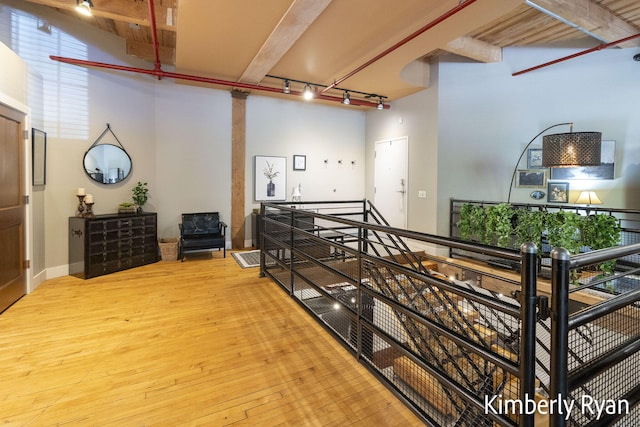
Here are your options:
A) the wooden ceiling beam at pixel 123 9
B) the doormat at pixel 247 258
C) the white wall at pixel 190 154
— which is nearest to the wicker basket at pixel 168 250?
the white wall at pixel 190 154

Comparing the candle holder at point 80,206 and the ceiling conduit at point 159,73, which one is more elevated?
the ceiling conduit at point 159,73

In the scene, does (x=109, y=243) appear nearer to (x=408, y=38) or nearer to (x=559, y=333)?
(x=408, y=38)

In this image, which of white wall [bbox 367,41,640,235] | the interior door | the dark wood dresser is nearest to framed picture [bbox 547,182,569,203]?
white wall [bbox 367,41,640,235]

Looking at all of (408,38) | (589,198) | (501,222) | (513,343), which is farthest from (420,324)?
(589,198)

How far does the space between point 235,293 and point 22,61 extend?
3599mm

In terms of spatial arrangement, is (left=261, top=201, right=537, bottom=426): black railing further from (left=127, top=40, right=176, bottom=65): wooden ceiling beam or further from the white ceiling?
(left=127, top=40, right=176, bottom=65): wooden ceiling beam

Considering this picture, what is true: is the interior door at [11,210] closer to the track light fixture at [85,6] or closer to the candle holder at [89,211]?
the candle holder at [89,211]

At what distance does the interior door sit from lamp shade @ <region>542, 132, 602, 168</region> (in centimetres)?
640

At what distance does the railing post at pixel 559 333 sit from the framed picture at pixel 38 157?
16.6 ft

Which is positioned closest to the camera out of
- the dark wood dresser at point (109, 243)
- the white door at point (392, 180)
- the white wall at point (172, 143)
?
the dark wood dresser at point (109, 243)

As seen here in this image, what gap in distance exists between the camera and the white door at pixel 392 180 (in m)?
6.15

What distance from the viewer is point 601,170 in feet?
17.1

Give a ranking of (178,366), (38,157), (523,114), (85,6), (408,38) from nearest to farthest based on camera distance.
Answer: (178,366) < (85,6) < (408,38) < (38,157) < (523,114)

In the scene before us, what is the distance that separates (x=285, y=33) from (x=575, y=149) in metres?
3.94
